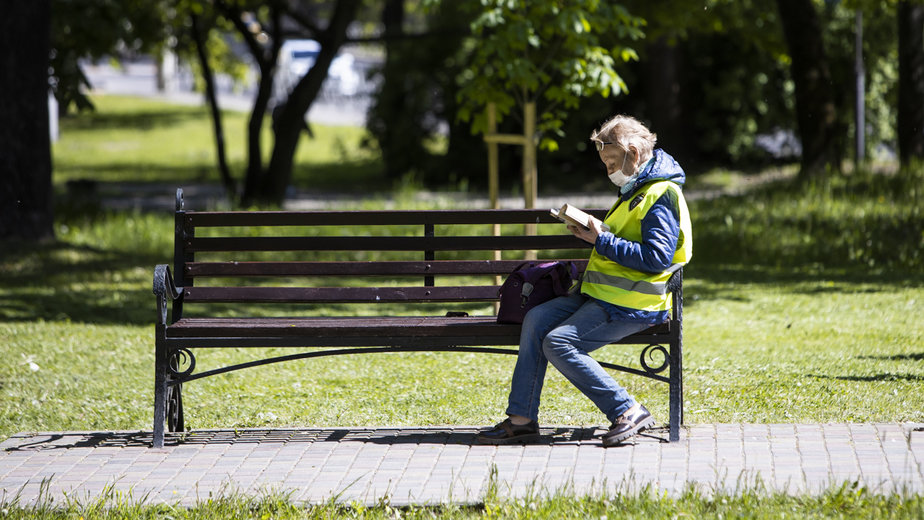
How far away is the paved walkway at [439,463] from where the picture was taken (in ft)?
14.4

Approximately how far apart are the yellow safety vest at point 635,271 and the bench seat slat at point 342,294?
2.12 feet

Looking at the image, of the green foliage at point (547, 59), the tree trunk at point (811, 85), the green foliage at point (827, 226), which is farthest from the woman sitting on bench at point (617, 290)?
the tree trunk at point (811, 85)

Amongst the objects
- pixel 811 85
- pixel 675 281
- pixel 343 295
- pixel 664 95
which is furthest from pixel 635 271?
pixel 664 95

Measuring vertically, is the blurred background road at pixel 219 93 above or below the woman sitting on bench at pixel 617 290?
above

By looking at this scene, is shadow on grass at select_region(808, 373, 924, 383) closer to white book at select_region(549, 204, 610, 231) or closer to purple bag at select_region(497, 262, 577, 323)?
purple bag at select_region(497, 262, 577, 323)

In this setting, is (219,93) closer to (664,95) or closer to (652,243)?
(664,95)

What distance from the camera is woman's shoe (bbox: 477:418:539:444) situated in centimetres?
515

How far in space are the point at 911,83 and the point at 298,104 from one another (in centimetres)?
846

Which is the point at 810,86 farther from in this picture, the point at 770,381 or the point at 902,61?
the point at 770,381

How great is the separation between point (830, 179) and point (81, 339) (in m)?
9.34

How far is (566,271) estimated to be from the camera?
5340 millimetres

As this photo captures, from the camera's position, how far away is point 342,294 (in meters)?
5.49

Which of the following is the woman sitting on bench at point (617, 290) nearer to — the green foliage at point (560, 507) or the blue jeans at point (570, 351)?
the blue jeans at point (570, 351)

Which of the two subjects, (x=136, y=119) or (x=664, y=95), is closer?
(x=664, y=95)
